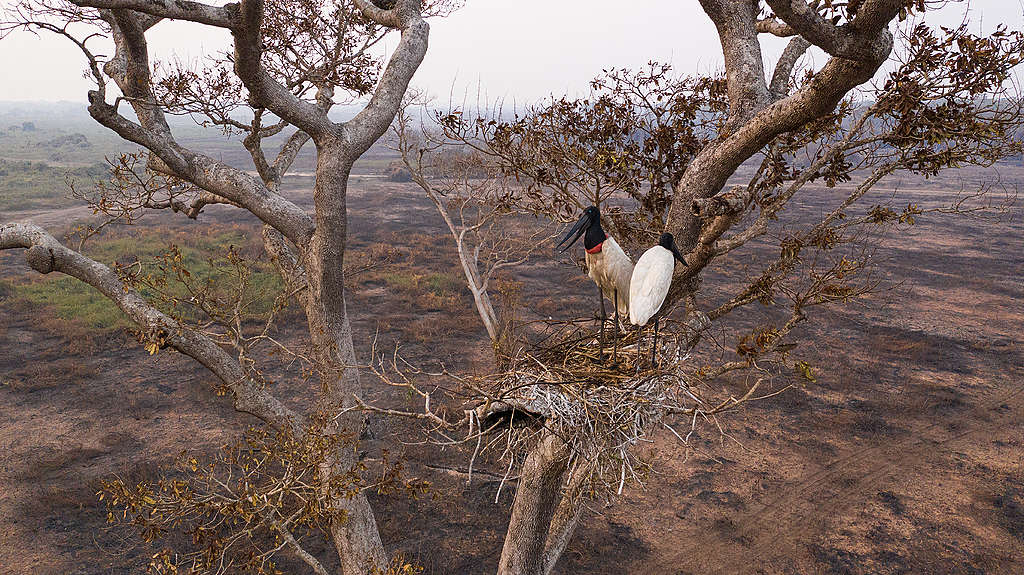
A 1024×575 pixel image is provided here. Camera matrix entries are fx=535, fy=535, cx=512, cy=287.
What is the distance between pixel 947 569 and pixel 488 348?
11.7 m

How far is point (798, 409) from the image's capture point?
1398 centimetres

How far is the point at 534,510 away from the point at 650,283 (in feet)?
10.9

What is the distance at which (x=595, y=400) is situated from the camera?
166 inches

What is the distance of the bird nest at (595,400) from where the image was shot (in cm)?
411

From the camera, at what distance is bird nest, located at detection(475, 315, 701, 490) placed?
13.5 feet

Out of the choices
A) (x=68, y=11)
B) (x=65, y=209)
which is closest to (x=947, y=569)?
(x=68, y=11)

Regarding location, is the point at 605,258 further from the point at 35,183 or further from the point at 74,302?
the point at 35,183

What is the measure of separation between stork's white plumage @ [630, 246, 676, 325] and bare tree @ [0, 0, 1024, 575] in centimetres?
42

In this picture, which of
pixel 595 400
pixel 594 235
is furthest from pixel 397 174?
pixel 595 400

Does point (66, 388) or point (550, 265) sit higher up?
point (550, 265)

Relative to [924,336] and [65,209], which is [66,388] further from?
[65,209]

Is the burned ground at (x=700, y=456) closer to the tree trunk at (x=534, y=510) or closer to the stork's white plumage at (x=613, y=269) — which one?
the tree trunk at (x=534, y=510)

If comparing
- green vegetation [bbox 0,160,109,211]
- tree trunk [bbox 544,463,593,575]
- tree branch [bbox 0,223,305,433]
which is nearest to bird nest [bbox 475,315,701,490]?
tree trunk [bbox 544,463,593,575]

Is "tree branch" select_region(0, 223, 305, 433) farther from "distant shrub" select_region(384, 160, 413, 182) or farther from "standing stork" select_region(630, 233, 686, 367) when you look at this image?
"distant shrub" select_region(384, 160, 413, 182)
